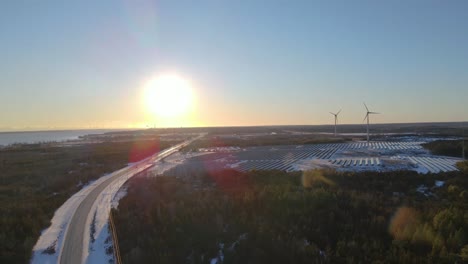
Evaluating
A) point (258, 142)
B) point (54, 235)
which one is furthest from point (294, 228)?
point (258, 142)

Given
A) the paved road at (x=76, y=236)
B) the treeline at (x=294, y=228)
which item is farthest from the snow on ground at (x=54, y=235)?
the treeline at (x=294, y=228)

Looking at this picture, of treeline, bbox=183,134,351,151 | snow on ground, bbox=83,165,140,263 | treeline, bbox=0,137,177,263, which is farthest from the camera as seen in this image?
treeline, bbox=183,134,351,151

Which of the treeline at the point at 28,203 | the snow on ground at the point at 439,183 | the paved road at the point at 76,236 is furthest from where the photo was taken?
the snow on ground at the point at 439,183

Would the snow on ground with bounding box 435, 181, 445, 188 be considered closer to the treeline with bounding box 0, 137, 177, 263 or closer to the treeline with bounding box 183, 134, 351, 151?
the treeline with bounding box 0, 137, 177, 263

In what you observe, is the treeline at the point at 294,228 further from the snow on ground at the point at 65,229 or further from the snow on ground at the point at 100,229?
the snow on ground at the point at 65,229

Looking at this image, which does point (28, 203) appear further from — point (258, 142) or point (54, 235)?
point (258, 142)

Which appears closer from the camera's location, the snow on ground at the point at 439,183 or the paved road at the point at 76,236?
the paved road at the point at 76,236

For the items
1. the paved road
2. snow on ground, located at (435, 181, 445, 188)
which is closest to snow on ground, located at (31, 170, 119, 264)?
the paved road

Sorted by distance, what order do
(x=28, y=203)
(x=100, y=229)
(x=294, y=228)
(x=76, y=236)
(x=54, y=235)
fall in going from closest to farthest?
1. (x=294, y=228)
2. (x=76, y=236)
3. (x=54, y=235)
4. (x=100, y=229)
5. (x=28, y=203)

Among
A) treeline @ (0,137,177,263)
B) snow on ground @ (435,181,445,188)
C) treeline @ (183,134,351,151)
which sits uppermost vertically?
treeline @ (183,134,351,151)
